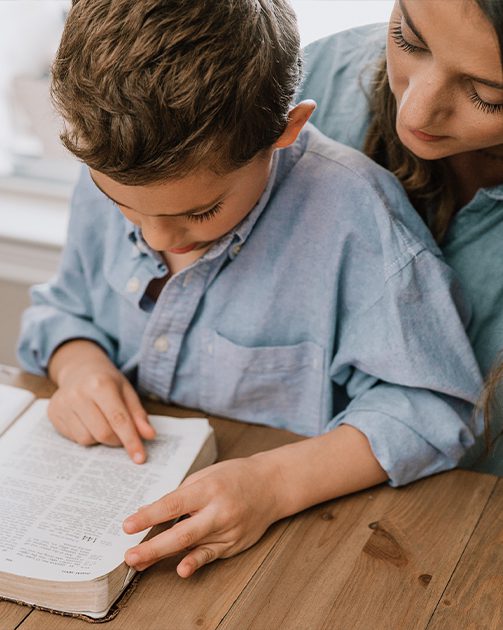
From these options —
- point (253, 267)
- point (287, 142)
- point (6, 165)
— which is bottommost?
point (6, 165)

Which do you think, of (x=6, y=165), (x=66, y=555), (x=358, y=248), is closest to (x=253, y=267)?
(x=358, y=248)

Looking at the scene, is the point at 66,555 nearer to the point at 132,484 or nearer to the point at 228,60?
the point at 132,484

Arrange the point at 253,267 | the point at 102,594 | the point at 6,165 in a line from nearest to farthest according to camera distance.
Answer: the point at 102,594 → the point at 253,267 → the point at 6,165

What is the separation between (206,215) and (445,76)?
10.5 inches

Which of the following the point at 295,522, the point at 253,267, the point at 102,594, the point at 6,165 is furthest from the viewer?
the point at 6,165

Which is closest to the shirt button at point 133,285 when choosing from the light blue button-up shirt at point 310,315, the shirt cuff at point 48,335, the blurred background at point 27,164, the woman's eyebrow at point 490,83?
the light blue button-up shirt at point 310,315

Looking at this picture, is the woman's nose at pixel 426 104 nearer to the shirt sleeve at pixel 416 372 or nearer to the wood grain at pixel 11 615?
the shirt sleeve at pixel 416 372

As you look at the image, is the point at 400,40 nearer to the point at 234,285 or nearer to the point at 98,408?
the point at 234,285

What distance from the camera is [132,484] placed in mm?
901

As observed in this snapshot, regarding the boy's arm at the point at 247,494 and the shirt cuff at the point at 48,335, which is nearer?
the boy's arm at the point at 247,494

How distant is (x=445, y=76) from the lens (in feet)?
2.56

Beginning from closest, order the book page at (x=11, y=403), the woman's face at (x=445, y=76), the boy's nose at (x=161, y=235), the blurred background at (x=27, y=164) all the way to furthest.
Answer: the woman's face at (x=445, y=76) → the boy's nose at (x=161, y=235) → the book page at (x=11, y=403) → the blurred background at (x=27, y=164)

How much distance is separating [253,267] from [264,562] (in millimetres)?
339

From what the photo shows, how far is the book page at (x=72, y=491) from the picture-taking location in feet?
2.59
